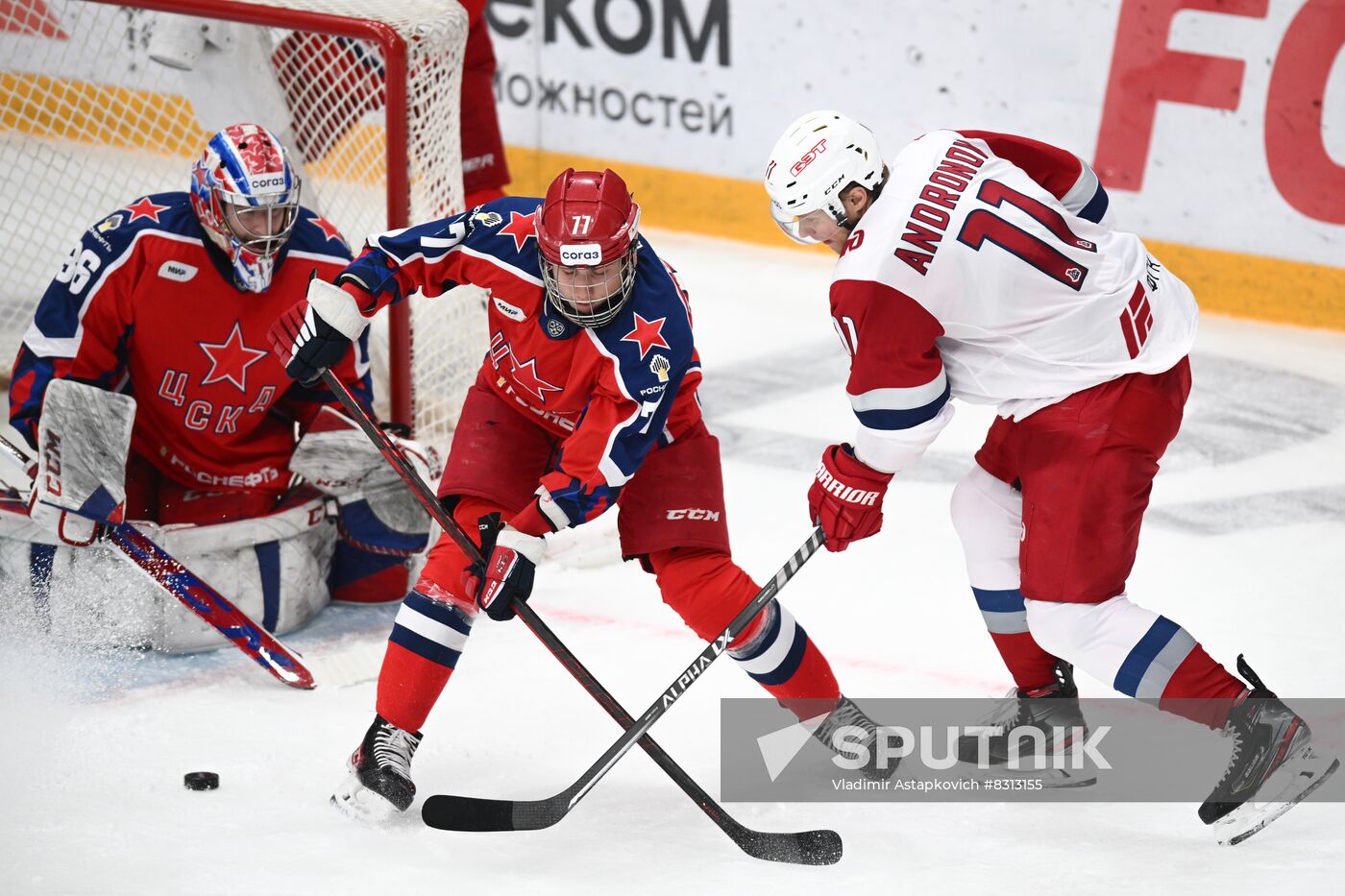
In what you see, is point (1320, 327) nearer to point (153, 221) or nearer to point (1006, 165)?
point (1006, 165)

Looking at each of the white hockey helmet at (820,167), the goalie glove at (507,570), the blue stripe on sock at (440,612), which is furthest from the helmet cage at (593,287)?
the blue stripe on sock at (440,612)

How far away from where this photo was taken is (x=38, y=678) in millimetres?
2918

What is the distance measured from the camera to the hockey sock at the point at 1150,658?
7.70 feet

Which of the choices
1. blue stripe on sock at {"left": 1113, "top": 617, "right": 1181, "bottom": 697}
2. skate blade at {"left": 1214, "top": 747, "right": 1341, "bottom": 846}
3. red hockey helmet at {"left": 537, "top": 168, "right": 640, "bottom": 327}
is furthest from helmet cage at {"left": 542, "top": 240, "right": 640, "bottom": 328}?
skate blade at {"left": 1214, "top": 747, "right": 1341, "bottom": 846}

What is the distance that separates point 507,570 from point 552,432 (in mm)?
Answer: 393

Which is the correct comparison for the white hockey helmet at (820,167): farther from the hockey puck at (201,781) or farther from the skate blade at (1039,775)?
the hockey puck at (201,781)

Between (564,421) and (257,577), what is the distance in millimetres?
857

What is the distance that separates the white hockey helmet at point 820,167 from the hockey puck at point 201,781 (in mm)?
1295

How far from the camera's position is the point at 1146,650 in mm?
2346

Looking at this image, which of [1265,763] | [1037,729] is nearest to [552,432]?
[1037,729]

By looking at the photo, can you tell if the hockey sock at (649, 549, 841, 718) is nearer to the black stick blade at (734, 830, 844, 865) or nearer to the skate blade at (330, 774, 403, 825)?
the black stick blade at (734, 830, 844, 865)

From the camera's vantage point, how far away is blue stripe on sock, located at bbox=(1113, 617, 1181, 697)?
2344 millimetres

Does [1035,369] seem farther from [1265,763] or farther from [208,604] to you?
[208,604]

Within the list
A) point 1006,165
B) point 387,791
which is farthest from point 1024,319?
point 387,791
